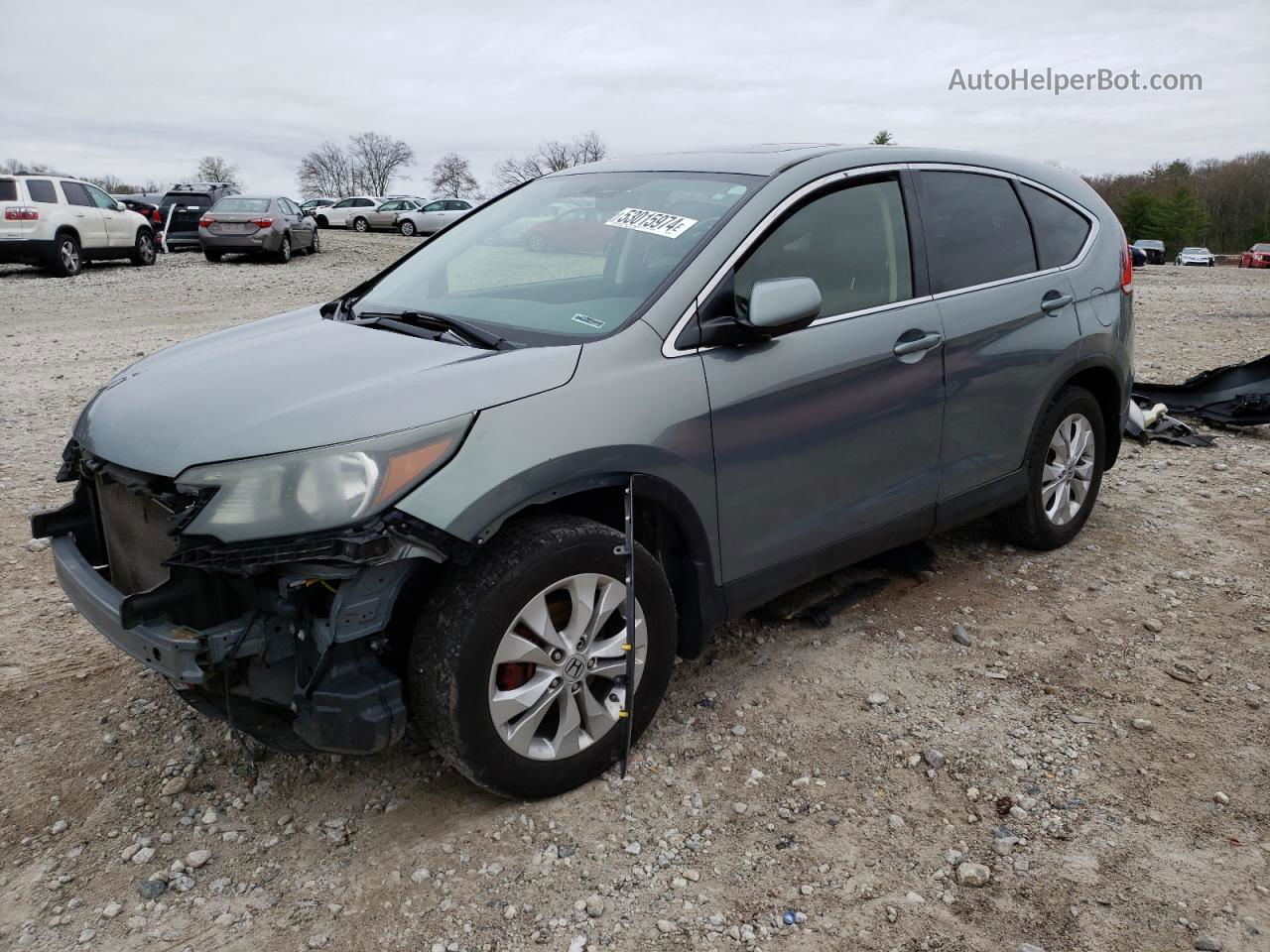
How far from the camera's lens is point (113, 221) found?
18.5 m

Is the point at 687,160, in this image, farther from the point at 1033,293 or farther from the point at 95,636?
the point at 95,636

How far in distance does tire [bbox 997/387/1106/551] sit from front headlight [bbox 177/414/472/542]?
295cm

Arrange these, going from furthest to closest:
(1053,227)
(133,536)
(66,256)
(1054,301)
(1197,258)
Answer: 1. (1197,258)
2. (66,256)
3. (1053,227)
4. (1054,301)
5. (133,536)

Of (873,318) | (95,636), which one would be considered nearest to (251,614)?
(95,636)

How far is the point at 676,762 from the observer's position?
3.08m

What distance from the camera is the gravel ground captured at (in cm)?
245

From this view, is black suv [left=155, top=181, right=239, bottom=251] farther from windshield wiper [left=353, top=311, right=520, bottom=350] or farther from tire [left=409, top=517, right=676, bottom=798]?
tire [left=409, top=517, right=676, bottom=798]

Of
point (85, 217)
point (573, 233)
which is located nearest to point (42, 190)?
point (85, 217)

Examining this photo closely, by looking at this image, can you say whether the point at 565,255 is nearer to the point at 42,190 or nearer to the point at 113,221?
the point at 42,190

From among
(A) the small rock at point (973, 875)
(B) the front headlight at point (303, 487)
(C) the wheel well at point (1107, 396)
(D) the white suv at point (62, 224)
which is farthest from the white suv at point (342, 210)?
(A) the small rock at point (973, 875)

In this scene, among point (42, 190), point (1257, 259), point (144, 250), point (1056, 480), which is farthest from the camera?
point (1257, 259)

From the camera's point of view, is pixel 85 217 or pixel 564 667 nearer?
pixel 564 667

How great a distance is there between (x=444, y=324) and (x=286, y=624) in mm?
1124

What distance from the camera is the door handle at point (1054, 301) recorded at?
4.21 metres
